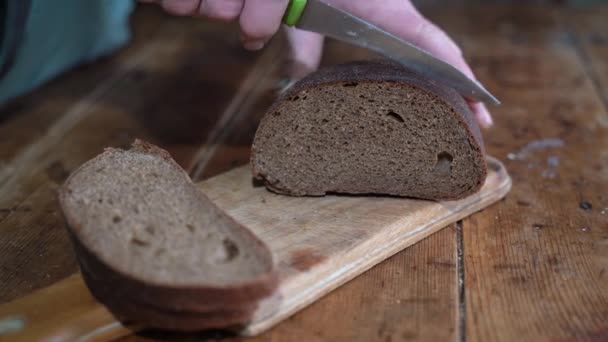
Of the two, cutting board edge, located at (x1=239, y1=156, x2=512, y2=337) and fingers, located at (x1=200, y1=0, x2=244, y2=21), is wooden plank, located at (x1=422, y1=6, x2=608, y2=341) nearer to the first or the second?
cutting board edge, located at (x1=239, y1=156, x2=512, y2=337)

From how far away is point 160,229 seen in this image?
177 centimetres

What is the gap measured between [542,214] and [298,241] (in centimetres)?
94

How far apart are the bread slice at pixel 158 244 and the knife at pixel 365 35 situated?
2.29 ft

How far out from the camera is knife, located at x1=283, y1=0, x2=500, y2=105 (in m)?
2.23

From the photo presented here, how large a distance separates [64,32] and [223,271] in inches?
91.3

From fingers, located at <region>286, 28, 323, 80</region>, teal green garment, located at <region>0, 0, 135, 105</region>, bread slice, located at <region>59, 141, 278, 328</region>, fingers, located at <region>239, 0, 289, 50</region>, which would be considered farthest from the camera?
teal green garment, located at <region>0, 0, 135, 105</region>

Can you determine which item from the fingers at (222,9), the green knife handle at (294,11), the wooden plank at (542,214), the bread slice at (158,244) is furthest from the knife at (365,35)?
the bread slice at (158,244)

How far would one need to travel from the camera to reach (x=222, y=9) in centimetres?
221

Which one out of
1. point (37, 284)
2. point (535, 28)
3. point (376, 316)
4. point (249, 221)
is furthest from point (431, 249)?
point (535, 28)

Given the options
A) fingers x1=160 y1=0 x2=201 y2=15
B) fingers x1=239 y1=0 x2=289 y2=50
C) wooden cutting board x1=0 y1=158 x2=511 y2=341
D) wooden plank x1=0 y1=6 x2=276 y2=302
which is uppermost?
fingers x1=239 y1=0 x2=289 y2=50

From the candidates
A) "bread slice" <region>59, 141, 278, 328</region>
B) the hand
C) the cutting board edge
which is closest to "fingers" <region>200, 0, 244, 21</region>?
the hand

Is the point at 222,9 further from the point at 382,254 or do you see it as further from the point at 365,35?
the point at 382,254

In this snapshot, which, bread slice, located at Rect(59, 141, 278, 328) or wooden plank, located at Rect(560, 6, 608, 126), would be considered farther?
wooden plank, located at Rect(560, 6, 608, 126)

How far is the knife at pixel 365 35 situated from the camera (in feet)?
7.30
